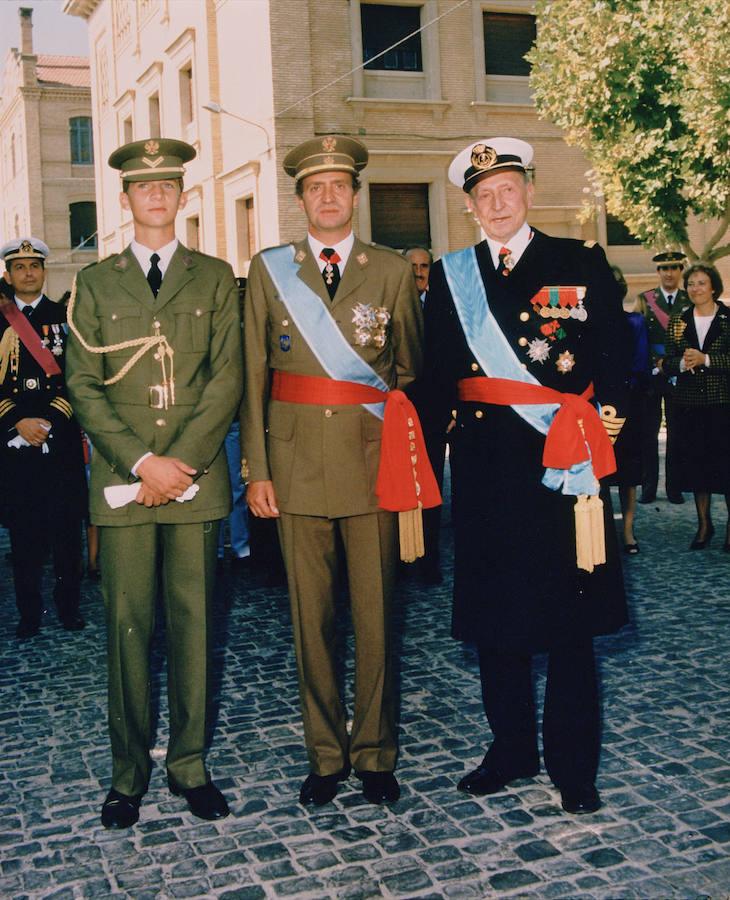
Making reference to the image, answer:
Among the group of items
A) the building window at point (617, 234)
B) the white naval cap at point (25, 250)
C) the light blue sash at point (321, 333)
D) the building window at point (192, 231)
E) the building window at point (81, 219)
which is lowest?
the light blue sash at point (321, 333)

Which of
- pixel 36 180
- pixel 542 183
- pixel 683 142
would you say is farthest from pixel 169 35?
pixel 36 180

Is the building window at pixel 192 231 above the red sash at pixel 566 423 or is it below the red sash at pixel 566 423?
above

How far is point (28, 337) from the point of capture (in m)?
6.32

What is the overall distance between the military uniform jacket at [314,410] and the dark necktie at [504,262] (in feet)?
1.17

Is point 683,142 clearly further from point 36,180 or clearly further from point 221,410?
point 36,180

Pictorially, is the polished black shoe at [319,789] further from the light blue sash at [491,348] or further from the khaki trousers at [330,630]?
the light blue sash at [491,348]

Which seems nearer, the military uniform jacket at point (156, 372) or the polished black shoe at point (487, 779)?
the military uniform jacket at point (156, 372)

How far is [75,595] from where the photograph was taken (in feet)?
21.1

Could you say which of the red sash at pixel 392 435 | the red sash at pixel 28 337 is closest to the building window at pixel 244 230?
the red sash at pixel 28 337

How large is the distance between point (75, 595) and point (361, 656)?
3.01 metres

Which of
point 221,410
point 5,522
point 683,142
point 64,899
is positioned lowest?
point 64,899

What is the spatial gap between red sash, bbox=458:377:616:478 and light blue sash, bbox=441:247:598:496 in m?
0.02

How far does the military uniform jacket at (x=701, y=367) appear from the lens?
8.16 meters

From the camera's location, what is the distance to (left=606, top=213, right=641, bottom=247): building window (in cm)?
2311
